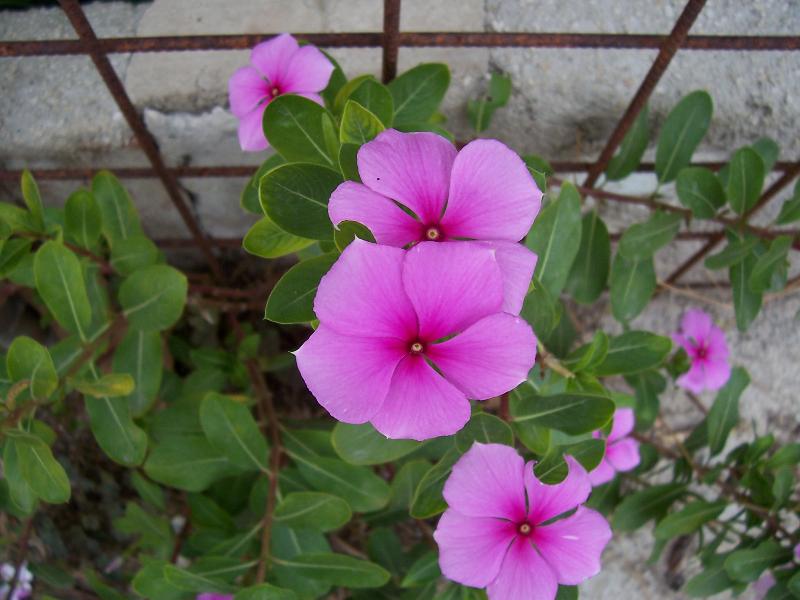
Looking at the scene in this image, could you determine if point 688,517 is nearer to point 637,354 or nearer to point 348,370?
point 637,354

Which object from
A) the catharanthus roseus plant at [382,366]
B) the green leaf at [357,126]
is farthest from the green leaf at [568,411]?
the green leaf at [357,126]

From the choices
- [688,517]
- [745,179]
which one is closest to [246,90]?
[745,179]

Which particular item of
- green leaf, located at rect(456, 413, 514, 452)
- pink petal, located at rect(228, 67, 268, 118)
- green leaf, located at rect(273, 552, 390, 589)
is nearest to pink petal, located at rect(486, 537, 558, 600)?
green leaf, located at rect(456, 413, 514, 452)

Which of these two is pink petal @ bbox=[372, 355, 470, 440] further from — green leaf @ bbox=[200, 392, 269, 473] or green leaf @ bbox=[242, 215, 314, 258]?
green leaf @ bbox=[200, 392, 269, 473]

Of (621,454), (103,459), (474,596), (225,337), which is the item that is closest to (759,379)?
(621,454)

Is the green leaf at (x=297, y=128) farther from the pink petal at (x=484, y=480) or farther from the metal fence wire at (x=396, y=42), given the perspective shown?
the pink petal at (x=484, y=480)
